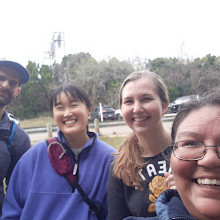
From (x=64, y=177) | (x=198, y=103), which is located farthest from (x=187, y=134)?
(x=64, y=177)

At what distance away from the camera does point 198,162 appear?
1107mm

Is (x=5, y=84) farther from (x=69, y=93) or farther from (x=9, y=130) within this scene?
(x=69, y=93)

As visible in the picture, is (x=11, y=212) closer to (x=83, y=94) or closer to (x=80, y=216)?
(x=80, y=216)

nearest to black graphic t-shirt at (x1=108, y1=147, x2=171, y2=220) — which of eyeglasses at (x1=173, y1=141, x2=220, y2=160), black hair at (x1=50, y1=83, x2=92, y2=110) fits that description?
eyeglasses at (x1=173, y1=141, x2=220, y2=160)

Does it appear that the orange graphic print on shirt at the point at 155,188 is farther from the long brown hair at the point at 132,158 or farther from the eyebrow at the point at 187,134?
the eyebrow at the point at 187,134

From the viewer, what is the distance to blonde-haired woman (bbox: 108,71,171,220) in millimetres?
1701

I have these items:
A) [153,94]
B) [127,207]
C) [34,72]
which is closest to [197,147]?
[153,94]

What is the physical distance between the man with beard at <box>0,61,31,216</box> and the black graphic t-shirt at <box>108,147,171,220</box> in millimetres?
1173

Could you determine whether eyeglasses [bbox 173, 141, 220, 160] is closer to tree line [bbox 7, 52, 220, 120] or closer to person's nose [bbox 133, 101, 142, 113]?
person's nose [bbox 133, 101, 142, 113]

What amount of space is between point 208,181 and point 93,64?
2433 cm

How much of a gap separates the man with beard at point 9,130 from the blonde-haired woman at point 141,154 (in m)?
1.16

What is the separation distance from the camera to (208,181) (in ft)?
3.51

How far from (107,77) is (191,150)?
75.1ft

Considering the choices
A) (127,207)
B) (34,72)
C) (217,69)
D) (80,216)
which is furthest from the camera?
(34,72)
